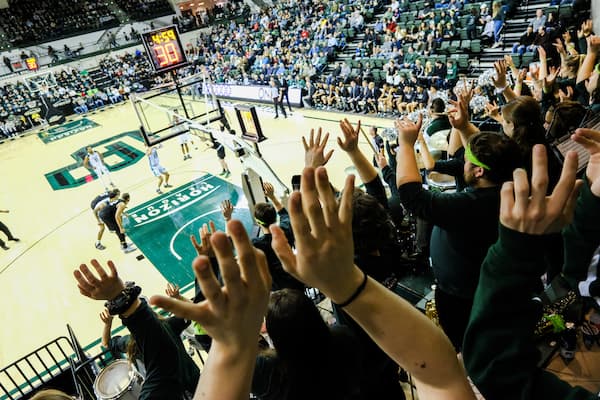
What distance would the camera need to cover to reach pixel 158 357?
7.88 ft

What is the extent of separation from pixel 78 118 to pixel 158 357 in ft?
86.4

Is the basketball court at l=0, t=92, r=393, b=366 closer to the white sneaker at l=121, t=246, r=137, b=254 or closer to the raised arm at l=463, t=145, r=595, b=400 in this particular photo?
the white sneaker at l=121, t=246, r=137, b=254

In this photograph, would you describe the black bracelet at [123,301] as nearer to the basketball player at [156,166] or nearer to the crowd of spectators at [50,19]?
the basketball player at [156,166]

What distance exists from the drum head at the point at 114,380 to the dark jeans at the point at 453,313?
2.68 metres

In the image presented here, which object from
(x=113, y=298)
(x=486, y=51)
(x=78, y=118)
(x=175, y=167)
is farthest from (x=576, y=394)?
(x=78, y=118)

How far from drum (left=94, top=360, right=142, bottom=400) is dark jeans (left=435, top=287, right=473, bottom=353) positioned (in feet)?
8.49

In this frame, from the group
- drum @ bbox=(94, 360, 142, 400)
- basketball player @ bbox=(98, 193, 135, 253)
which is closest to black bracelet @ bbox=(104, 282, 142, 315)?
drum @ bbox=(94, 360, 142, 400)

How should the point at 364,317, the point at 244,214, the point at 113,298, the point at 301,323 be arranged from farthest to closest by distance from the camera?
the point at 244,214 → the point at 113,298 → the point at 301,323 → the point at 364,317

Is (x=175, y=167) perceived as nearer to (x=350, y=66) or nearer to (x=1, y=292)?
(x=1, y=292)

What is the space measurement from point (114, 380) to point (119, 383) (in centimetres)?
8

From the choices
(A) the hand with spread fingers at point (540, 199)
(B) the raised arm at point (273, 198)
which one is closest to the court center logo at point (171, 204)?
(B) the raised arm at point (273, 198)

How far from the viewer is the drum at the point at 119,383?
3.39m

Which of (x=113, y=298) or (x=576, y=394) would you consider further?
(x=113, y=298)

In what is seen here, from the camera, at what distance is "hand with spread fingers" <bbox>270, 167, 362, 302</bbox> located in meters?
0.98
